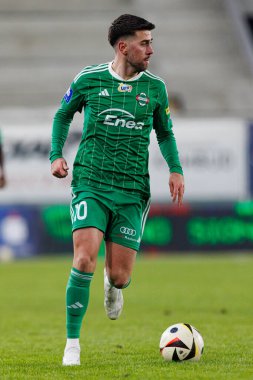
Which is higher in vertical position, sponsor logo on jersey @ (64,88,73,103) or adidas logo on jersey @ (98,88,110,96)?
adidas logo on jersey @ (98,88,110,96)

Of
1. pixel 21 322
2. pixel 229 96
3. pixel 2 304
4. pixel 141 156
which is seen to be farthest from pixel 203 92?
pixel 141 156

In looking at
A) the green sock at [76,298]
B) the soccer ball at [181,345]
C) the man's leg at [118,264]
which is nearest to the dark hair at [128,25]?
the man's leg at [118,264]

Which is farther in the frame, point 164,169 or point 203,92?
point 203,92

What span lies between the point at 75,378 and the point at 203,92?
859 inches

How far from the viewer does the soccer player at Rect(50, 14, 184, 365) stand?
265 inches

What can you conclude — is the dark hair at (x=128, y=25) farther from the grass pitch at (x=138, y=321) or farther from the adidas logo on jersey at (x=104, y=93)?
the grass pitch at (x=138, y=321)

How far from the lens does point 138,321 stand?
10172 mm

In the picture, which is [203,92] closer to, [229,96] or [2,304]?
[229,96]

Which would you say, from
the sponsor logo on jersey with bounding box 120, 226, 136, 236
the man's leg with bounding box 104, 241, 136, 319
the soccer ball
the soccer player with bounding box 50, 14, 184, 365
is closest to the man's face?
the soccer player with bounding box 50, 14, 184, 365

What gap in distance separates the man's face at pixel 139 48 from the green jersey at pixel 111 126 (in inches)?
7.1

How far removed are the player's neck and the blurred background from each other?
42.6ft

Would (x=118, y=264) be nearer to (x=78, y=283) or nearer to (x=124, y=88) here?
(x=78, y=283)

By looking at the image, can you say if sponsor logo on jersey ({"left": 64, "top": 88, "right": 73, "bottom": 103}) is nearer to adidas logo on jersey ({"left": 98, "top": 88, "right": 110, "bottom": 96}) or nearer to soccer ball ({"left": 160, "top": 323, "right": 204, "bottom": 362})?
adidas logo on jersey ({"left": 98, "top": 88, "right": 110, "bottom": 96})

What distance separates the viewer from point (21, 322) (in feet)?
33.2
